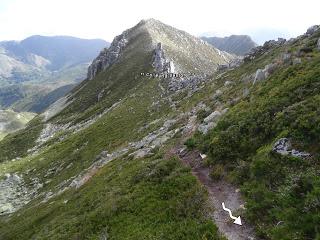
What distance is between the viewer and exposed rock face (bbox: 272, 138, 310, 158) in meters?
20.2

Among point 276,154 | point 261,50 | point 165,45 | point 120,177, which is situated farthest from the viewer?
point 165,45

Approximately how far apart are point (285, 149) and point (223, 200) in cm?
445

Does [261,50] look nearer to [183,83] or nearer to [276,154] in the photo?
[183,83]

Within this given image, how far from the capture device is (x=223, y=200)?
70.4 feet

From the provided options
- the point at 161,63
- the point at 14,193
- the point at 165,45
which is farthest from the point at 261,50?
the point at 165,45

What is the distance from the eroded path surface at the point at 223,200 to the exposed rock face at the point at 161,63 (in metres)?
82.3

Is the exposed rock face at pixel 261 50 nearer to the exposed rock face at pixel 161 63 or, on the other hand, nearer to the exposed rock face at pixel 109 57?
the exposed rock face at pixel 161 63

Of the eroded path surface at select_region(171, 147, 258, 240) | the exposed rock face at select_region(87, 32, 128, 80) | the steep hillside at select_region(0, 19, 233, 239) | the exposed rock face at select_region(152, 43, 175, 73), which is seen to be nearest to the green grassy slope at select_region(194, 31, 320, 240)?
the eroded path surface at select_region(171, 147, 258, 240)

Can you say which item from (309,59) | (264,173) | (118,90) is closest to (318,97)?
(264,173)

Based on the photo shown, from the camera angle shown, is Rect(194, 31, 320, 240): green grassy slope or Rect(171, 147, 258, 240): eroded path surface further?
Rect(171, 147, 258, 240): eroded path surface

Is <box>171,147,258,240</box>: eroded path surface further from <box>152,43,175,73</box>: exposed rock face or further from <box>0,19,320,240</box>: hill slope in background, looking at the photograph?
<box>152,43,175,73</box>: exposed rock face

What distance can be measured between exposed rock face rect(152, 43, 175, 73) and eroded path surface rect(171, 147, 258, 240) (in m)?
82.3

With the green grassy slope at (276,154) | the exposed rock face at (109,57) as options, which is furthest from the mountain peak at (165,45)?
the green grassy slope at (276,154)

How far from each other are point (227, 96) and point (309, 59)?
10528 mm
